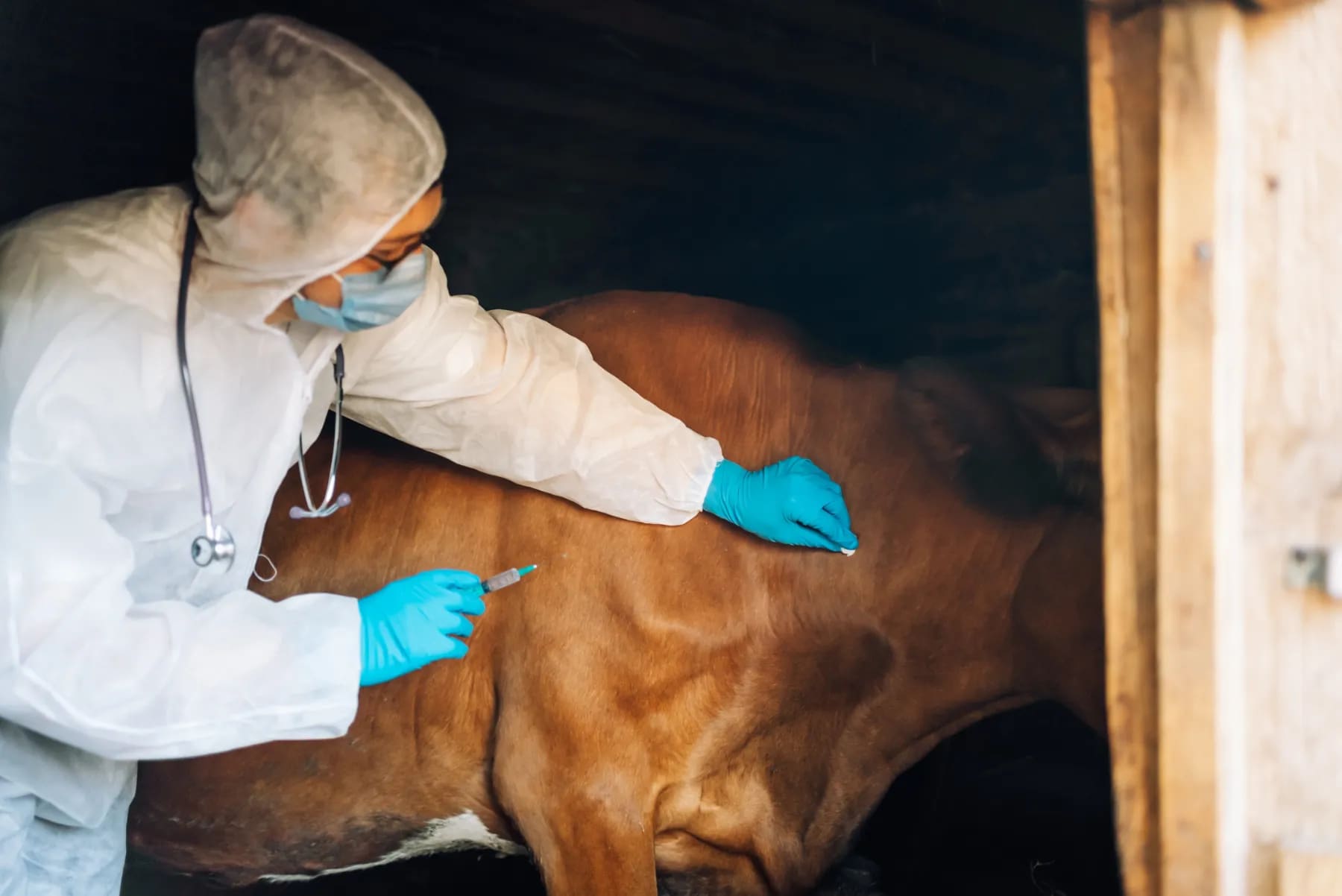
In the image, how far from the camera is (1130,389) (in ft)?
2.89

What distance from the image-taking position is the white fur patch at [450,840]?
6.48 ft

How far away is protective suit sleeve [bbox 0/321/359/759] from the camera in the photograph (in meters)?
1.19

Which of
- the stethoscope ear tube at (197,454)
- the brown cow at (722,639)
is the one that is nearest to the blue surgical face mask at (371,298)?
the stethoscope ear tube at (197,454)

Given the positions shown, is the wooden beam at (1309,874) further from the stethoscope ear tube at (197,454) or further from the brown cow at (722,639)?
the stethoscope ear tube at (197,454)

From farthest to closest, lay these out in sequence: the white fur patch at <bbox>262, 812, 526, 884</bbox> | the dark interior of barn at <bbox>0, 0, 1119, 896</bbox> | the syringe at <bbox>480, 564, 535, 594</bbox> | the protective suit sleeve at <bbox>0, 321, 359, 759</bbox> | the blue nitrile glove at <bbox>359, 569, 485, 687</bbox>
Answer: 1. the dark interior of barn at <bbox>0, 0, 1119, 896</bbox>
2. the white fur patch at <bbox>262, 812, 526, 884</bbox>
3. the syringe at <bbox>480, 564, 535, 594</bbox>
4. the blue nitrile glove at <bbox>359, 569, 485, 687</bbox>
5. the protective suit sleeve at <bbox>0, 321, 359, 759</bbox>

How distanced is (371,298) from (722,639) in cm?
80

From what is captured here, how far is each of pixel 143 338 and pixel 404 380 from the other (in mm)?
432

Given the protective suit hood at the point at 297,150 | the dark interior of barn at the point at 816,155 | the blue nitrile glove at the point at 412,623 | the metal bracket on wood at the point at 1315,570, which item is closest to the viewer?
the metal bracket on wood at the point at 1315,570

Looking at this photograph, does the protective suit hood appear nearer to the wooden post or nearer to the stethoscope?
the stethoscope

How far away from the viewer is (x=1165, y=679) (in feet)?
2.78

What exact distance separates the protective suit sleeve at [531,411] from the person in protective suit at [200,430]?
0.06 ft

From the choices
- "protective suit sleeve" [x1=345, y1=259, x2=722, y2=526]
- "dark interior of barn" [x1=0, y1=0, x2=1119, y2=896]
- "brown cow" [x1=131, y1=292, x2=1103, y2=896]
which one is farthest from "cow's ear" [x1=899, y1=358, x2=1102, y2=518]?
"protective suit sleeve" [x1=345, y1=259, x2=722, y2=526]

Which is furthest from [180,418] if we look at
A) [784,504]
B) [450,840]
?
[450,840]

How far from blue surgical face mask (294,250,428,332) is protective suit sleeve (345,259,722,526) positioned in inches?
8.2
